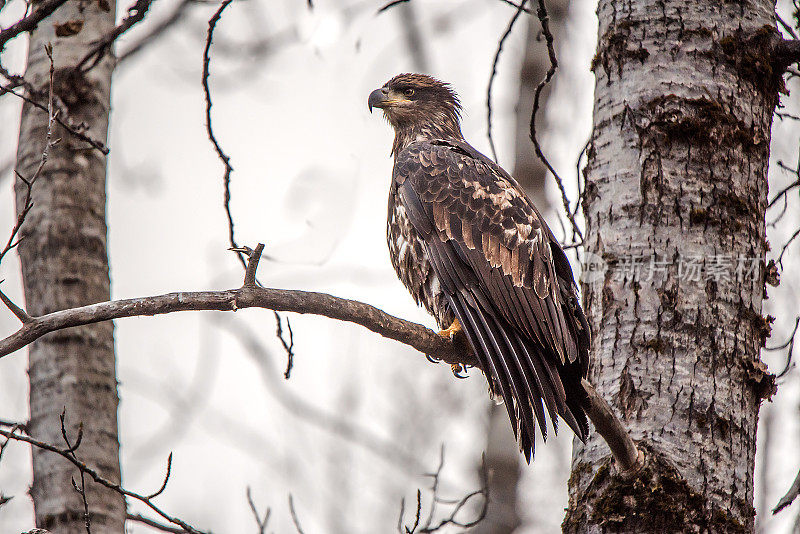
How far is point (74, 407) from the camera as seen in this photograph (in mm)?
3838

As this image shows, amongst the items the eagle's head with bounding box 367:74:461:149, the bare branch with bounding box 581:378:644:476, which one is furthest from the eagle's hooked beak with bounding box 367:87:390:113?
the bare branch with bounding box 581:378:644:476

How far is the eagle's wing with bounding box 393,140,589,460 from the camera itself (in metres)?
3.22

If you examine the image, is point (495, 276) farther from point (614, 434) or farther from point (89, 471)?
point (89, 471)

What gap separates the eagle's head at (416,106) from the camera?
535 cm

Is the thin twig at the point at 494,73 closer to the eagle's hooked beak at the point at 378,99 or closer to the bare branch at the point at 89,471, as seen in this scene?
the eagle's hooked beak at the point at 378,99

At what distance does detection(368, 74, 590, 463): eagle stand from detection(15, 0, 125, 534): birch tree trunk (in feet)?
4.74

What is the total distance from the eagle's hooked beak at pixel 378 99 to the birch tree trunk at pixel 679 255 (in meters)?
1.95

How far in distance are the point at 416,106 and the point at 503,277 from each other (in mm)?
1926

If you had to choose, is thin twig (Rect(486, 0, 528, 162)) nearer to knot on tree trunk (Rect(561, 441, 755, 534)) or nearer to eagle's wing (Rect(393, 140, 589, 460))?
eagle's wing (Rect(393, 140, 589, 460))

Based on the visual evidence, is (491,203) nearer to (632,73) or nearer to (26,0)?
(632,73)

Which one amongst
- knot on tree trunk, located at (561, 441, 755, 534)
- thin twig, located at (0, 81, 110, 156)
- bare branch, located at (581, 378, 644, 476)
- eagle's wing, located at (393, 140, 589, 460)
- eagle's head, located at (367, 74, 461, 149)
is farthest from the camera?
eagle's head, located at (367, 74, 461, 149)

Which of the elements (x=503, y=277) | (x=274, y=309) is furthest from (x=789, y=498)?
(x=274, y=309)

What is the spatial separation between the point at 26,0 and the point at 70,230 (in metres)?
1.02

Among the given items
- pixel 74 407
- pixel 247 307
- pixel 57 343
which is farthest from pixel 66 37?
pixel 247 307
